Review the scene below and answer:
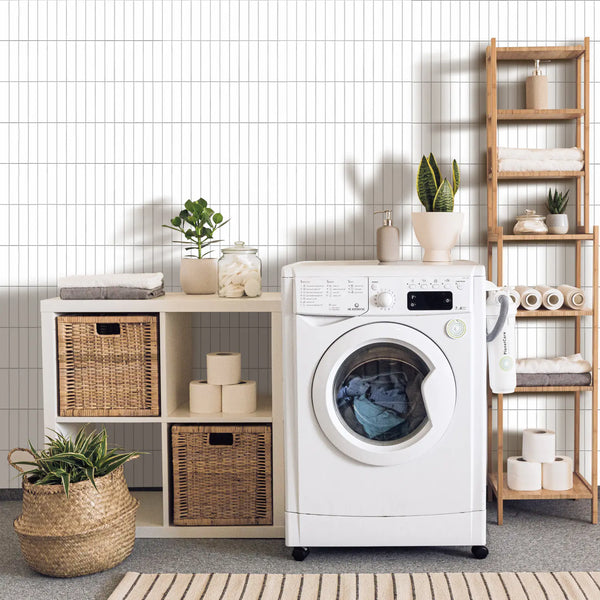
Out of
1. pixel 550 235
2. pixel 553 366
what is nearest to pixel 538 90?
pixel 550 235

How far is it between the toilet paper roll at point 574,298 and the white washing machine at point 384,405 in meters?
0.59

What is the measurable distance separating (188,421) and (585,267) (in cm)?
164

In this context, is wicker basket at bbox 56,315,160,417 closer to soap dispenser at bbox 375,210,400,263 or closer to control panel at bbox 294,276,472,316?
control panel at bbox 294,276,472,316

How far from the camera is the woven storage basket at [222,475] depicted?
263cm

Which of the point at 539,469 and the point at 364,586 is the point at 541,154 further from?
the point at 364,586

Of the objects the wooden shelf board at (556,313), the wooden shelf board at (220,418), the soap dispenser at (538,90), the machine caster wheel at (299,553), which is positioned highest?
the soap dispenser at (538,90)

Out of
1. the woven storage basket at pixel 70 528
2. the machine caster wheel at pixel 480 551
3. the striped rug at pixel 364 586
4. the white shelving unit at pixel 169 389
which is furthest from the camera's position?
the white shelving unit at pixel 169 389

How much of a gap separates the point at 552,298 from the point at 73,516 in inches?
69.8

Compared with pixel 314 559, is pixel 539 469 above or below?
above

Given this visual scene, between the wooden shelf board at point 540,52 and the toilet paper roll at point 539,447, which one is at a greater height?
the wooden shelf board at point 540,52

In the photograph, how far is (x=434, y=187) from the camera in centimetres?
272

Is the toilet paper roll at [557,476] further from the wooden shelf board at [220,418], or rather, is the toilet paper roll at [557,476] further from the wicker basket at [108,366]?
the wicker basket at [108,366]

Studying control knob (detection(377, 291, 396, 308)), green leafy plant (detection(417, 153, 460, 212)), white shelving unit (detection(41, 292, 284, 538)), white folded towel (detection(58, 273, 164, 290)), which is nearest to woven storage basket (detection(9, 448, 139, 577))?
white shelving unit (detection(41, 292, 284, 538))

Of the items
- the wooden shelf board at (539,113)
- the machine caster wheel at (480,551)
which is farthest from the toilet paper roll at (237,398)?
the wooden shelf board at (539,113)
